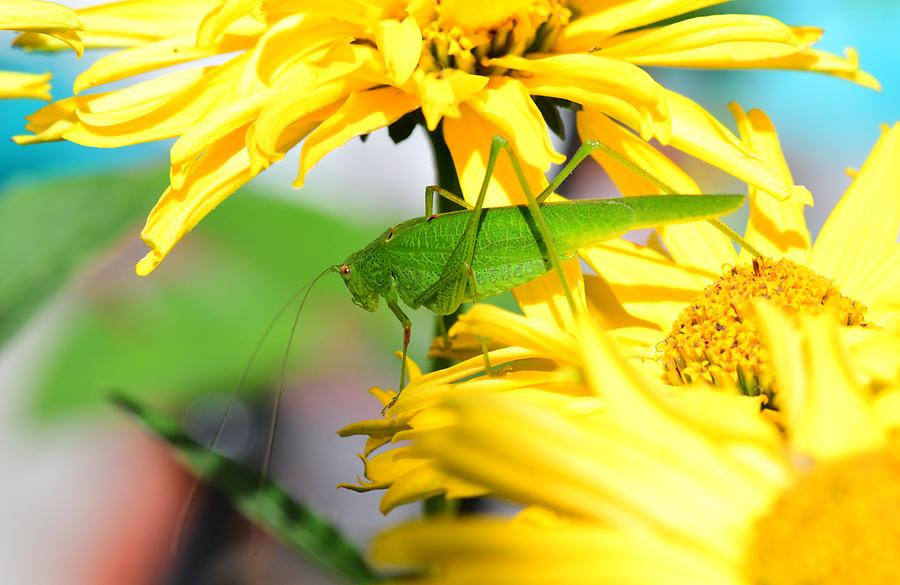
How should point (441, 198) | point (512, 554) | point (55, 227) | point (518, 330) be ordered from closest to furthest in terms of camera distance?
point (512, 554), point (518, 330), point (441, 198), point (55, 227)

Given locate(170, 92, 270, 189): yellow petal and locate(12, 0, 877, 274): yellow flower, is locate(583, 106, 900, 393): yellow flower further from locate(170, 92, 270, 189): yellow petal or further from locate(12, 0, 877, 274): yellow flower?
locate(170, 92, 270, 189): yellow petal

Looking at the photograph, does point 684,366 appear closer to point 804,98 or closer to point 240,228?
point 240,228

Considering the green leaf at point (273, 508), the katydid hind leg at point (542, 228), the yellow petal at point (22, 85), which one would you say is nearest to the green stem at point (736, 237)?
the katydid hind leg at point (542, 228)

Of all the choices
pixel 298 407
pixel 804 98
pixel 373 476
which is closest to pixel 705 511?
pixel 373 476

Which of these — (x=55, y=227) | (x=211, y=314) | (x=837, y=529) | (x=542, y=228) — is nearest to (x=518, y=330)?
(x=542, y=228)

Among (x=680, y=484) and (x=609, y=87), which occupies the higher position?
(x=609, y=87)

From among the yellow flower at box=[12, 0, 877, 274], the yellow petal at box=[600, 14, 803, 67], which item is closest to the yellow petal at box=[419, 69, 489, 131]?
the yellow flower at box=[12, 0, 877, 274]

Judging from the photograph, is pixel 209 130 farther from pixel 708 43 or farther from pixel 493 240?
pixel 708 43

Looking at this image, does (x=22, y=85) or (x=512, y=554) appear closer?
(x=512, y=554)
